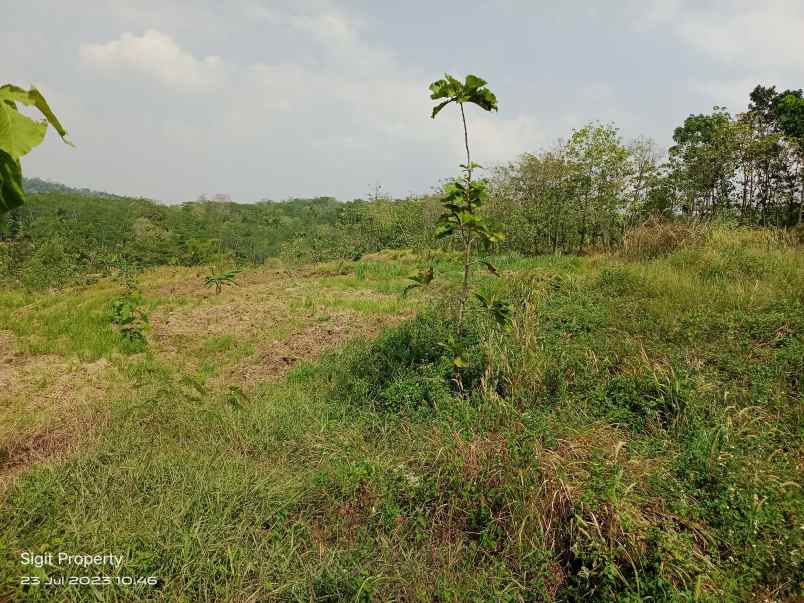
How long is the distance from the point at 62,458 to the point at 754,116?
20.3 m

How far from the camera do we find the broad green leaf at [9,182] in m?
0.93

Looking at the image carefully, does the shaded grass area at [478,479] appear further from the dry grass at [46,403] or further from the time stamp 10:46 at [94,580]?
the dry grass at [46,403]

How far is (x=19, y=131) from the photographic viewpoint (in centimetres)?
93

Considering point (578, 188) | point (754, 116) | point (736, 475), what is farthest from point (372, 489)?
point (754, 116)

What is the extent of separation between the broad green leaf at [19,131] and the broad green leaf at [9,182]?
1.4 inches

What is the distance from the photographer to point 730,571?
203cm

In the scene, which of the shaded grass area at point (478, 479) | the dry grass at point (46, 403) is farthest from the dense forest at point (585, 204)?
the shaded grass area at point (478, 479)

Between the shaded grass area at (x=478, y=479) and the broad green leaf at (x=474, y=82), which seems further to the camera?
the broad green leaf at (x=474, y=82)

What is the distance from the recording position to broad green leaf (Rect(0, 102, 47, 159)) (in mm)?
912

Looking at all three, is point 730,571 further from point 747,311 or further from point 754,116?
point 754,116

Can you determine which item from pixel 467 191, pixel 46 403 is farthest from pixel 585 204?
pixel 46 403

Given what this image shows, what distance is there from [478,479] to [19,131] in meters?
2.56

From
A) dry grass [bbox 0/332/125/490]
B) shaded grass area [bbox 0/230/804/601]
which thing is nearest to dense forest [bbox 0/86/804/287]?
dry grass [bbox 0/332/125/490]

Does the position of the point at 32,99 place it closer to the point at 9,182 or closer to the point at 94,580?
the point at 9,182
